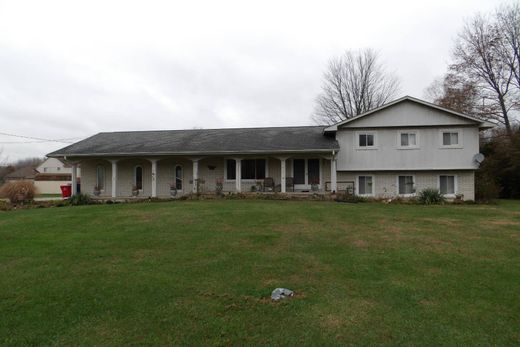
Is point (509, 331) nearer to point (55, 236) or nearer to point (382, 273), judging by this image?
point (382, 273)

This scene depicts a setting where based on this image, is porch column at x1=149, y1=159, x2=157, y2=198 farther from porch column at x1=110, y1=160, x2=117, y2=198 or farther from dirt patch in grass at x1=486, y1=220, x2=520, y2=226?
dirt patch in grass at x1=486, y1=220, x2=520, y2=226

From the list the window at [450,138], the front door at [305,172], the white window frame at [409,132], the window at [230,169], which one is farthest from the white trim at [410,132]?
the window at [230,169]

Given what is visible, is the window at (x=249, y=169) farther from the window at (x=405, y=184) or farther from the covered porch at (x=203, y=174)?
the window at (x=405, y=184)

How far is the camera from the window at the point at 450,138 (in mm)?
18500

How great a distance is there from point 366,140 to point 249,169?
6892mm

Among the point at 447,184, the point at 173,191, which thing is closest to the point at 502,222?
the point at 447,184

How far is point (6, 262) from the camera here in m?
6.80

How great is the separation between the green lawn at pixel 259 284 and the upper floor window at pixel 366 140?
9480 mm

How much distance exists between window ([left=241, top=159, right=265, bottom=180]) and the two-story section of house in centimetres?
432

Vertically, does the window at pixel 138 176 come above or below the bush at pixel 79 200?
above

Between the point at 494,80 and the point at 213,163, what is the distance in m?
24.0

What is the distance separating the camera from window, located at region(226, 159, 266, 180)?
2019cm

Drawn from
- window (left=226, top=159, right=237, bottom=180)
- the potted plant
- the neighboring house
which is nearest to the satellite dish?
window (left=226, top=159, right=237, bottom=180)

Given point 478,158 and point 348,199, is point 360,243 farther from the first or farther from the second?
point 478,158
